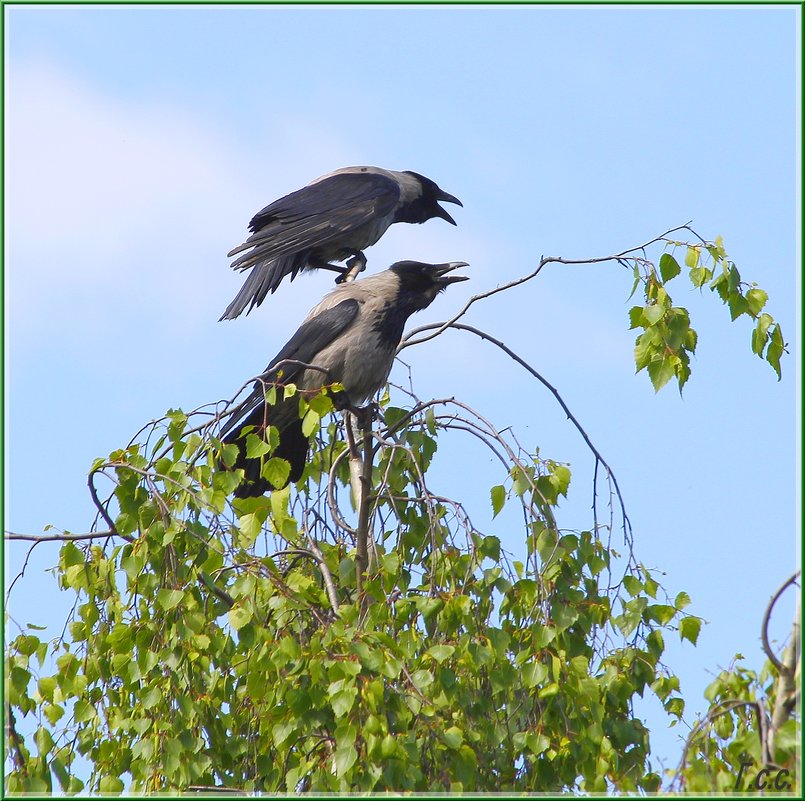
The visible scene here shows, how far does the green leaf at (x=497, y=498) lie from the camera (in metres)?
4.00

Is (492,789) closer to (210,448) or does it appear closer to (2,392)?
(210,448)

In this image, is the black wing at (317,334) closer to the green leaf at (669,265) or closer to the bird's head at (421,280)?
the bird's head at (421,280)

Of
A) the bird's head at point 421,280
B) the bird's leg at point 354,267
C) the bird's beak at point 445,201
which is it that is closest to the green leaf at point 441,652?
the bird's head at point 421,280

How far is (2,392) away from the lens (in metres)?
3.97

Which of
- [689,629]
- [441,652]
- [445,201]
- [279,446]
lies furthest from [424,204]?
[441,652]

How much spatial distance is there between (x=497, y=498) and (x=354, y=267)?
307cm

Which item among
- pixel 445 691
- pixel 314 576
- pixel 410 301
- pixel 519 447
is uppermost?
pixel 410 301

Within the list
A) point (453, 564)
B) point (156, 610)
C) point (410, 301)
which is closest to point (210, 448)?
point (156, 610)

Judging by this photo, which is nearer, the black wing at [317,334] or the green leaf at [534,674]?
the green leaf at [534,674]

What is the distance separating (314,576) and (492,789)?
113 centimetres

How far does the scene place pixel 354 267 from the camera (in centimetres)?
679

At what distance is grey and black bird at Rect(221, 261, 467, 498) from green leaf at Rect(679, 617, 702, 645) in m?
2.10

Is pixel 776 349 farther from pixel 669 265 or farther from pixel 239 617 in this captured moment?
pixel 239 617

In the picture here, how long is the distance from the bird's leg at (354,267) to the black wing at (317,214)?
0.64 ft
